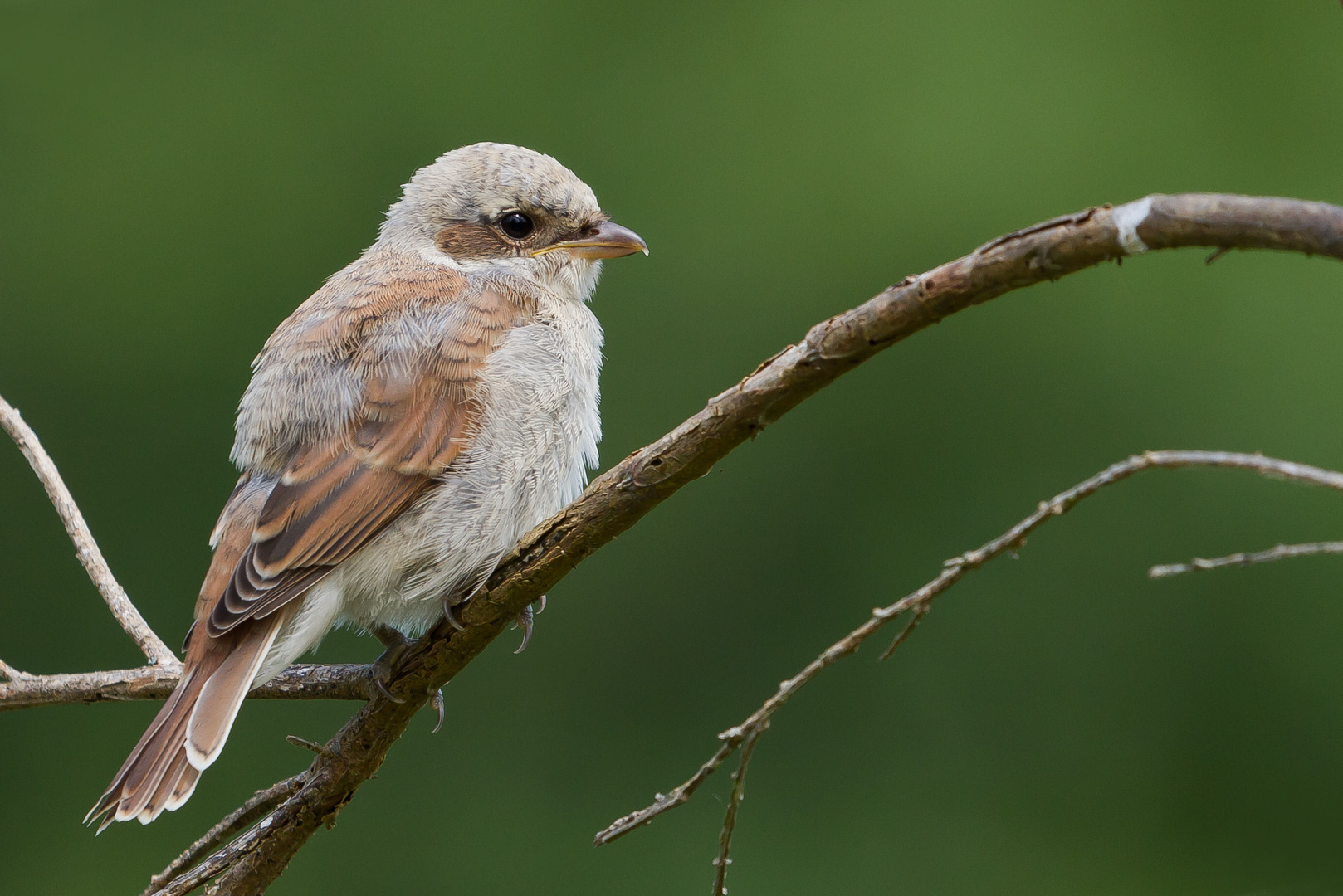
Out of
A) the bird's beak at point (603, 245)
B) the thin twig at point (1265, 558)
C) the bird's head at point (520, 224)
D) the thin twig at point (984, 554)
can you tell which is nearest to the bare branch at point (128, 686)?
the thin twig at point (984, 554)

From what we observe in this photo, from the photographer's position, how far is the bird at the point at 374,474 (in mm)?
3164

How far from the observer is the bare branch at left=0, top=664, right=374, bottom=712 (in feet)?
10.8

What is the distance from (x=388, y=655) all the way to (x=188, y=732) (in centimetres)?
50

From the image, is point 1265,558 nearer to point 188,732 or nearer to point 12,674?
point 188,732

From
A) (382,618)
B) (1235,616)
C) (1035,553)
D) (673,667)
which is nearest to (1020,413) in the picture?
(1035,553)

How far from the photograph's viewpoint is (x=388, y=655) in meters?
3.34

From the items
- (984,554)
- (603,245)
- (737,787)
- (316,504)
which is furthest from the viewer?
(603,245)

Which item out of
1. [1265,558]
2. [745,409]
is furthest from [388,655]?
[1265,558]

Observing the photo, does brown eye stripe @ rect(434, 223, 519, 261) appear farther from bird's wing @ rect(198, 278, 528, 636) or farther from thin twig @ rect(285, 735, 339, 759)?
thin twig @ rect(285, 735, 339, 759)

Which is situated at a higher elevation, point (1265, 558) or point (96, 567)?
point (1265, 558)

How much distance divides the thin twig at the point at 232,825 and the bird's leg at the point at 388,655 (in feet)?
0.94

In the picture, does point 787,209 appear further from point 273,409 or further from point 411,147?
point 273,409

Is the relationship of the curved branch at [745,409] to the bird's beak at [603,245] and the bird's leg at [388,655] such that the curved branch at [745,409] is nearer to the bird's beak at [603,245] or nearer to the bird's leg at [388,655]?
the bird's leg at [388,655]

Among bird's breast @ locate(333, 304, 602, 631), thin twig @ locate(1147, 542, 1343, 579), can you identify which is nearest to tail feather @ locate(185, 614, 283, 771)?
bird's breast @ locate(333, 304, 602, 631)
